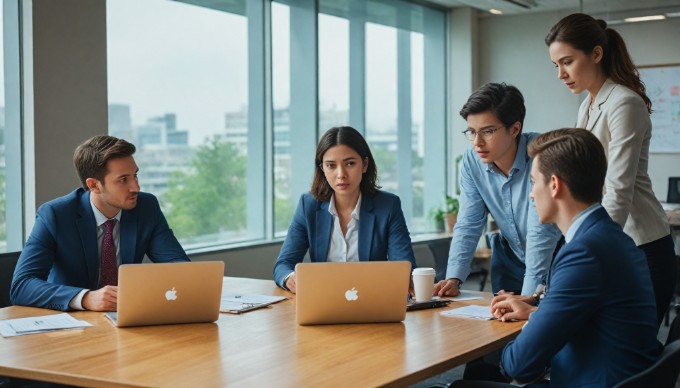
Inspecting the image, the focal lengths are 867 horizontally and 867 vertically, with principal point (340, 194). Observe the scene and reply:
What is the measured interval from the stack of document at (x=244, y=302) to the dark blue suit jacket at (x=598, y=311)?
46.6 inches

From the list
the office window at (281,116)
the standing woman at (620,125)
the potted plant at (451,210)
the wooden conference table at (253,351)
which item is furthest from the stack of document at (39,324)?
the potted plant at (451,210)

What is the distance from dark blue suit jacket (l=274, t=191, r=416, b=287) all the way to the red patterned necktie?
669mm

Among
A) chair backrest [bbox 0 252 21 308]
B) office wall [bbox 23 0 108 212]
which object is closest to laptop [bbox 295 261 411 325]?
chair backrest [bbox 0 252 21 308]

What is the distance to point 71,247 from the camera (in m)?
3.39

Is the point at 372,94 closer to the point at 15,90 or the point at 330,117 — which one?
the point at 330,117

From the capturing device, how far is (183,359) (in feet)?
7.66

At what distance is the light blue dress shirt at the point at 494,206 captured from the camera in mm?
3371

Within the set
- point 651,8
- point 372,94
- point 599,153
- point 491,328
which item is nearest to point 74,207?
point 491,328

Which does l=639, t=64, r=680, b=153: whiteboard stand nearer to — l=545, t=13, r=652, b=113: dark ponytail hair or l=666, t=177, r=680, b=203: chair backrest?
l=666, t=177, r=680, b=203: chair backrest

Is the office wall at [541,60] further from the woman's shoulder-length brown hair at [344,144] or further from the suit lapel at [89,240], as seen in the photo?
the suit lapel at [89,240]

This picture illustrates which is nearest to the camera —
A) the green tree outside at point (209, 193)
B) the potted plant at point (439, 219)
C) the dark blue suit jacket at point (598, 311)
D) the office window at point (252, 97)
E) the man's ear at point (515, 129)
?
the dark blue suit jacket at point (598, 311)

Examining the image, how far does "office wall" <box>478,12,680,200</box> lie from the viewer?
333 inches

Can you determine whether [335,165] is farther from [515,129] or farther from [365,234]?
[515,129]

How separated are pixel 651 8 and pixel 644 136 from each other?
5.59 meters
